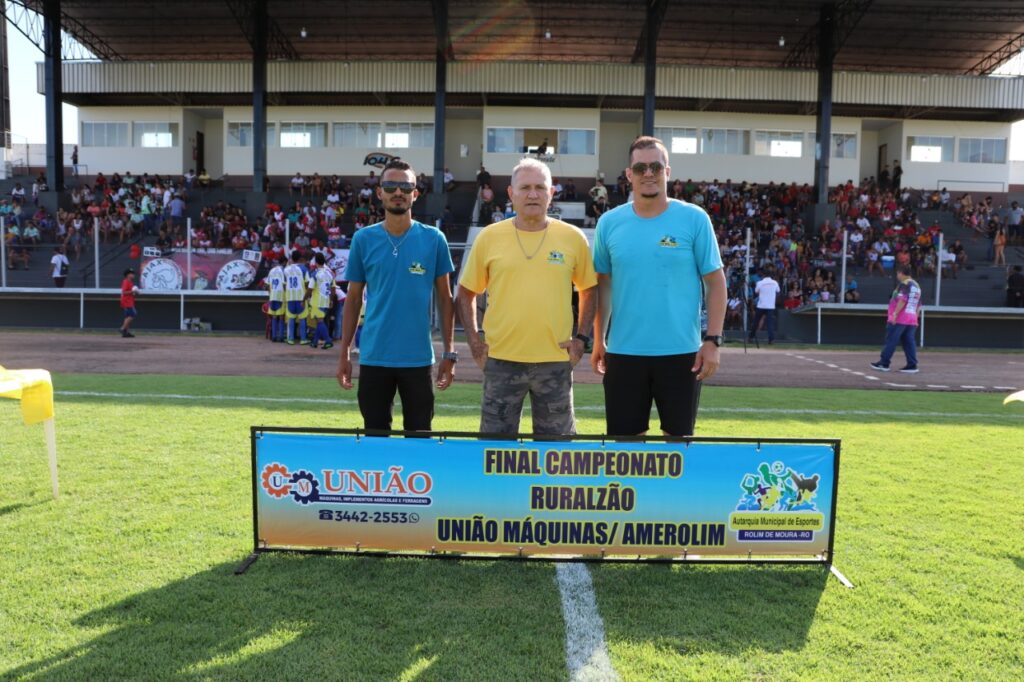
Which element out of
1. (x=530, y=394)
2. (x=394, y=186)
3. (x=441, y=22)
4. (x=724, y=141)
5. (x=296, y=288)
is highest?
(x=441, y=22)

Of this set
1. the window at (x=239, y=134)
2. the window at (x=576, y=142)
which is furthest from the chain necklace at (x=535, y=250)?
the window at (x=239, y=134)

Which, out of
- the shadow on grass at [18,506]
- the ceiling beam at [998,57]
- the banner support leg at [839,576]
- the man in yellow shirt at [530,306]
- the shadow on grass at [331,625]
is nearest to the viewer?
the shadow on grass at [331,625]

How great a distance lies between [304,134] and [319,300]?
21689 mm

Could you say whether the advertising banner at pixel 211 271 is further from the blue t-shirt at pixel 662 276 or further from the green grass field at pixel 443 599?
the blue t-shirt at pixel 662 276

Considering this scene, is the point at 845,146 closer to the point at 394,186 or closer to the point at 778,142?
the point at 778,142

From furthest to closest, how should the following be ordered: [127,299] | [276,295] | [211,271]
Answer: [211,271], [127,299], [276,295]

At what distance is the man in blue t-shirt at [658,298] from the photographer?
13.0 ft

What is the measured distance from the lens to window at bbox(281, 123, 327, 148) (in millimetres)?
35812

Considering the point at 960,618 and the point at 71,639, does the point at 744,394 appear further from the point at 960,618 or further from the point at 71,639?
the point at 71,639

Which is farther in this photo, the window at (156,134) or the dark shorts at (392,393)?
the window at (156,134)

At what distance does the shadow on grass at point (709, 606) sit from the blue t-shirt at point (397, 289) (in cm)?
157

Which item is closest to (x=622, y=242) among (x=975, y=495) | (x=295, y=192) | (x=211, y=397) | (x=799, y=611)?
(x=799, y=611)

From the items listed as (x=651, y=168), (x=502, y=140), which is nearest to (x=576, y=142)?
(x=502, y=140)

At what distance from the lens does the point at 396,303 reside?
436 centimetres
